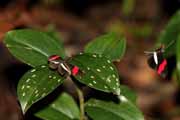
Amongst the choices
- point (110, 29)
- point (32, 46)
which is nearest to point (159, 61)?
point (32, 46)

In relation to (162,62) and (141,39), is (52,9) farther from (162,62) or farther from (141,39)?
(162,62)

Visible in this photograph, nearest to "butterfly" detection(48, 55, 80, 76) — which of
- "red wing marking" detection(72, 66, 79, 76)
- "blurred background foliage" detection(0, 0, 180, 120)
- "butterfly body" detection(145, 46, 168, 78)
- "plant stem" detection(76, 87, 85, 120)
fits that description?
"red wing marking" detection(72, 66, 79, 76)

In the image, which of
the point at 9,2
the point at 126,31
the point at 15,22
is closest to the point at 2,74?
the point at 15,22

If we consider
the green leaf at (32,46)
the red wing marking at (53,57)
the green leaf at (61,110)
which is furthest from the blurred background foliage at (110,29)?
the red wing marking at (53,57)

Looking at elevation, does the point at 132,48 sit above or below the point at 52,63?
below

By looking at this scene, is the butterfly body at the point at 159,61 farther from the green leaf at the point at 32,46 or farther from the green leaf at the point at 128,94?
the green leaf at the point at 32,46

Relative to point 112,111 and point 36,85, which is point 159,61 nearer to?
point 112,111

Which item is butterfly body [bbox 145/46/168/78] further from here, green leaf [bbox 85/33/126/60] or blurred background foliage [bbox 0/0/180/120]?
blurred background foliage [bbox 0/0/180/120]
